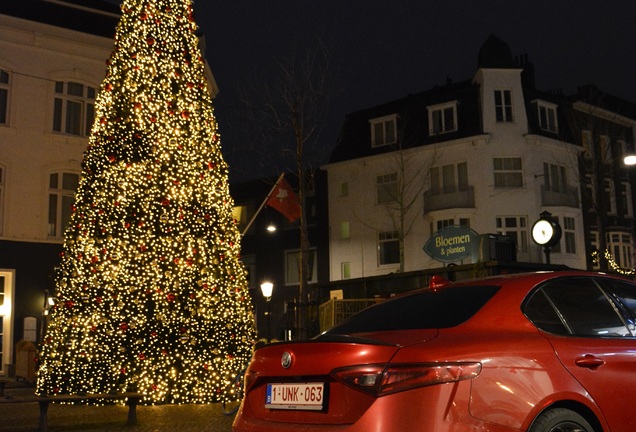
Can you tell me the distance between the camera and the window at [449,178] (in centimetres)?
3684

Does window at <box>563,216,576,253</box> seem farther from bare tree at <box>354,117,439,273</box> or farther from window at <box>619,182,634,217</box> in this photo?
bare tree at <box>354,117,439,273</box>

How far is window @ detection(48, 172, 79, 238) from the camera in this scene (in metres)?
23.0

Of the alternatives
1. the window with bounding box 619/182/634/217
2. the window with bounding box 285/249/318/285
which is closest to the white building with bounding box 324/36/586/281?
the window with bounding box 285/249/318/285

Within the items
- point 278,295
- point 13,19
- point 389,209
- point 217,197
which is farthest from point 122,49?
point 278,295

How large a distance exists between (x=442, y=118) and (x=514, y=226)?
6526 millimetres

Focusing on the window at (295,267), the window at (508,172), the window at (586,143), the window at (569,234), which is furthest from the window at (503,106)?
the window at (295,267)

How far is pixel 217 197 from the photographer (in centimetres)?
1415

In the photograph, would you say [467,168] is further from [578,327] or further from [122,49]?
[578,327]

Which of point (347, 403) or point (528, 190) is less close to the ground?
point (528, 190)

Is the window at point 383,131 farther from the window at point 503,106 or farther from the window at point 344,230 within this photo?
the window at point 503,106

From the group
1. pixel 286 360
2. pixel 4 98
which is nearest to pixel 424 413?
pixel 286 360

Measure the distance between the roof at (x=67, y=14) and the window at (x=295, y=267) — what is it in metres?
19.5

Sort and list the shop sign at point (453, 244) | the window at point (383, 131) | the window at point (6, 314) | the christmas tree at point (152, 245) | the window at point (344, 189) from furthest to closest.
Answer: the window at point (344, 189), the window at point (383, 131), the window at point (6, 314), the shop sign at point (453, 244), the christmas tree at point (152, 245)

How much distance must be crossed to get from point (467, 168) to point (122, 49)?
2512 centimetres
